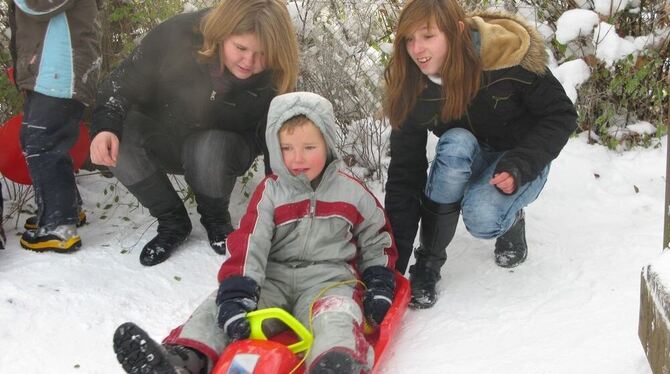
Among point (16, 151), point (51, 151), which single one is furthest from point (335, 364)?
point (16, 151)

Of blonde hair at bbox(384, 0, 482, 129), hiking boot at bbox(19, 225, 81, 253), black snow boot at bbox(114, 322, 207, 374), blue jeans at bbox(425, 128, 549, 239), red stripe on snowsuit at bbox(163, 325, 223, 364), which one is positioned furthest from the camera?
hiking boot at bbox(19, 225, 81, 253)

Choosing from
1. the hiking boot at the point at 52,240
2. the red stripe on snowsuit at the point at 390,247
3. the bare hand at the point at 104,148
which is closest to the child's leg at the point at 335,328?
the red stripe on snowsuit at the point at 390,247

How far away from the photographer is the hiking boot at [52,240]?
2.84 m

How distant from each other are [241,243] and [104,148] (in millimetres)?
784

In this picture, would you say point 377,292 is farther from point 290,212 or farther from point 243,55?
point 243,55

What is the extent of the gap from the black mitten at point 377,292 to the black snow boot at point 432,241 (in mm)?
254

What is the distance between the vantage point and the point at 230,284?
6.74 ft

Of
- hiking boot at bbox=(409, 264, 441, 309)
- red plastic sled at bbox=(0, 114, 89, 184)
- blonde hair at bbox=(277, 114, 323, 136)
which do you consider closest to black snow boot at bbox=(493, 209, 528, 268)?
hiking boot at bbox=(409, 264, 441, 309)

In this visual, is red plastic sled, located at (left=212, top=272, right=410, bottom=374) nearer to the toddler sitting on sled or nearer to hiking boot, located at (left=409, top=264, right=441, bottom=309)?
the toddler sitting on sled

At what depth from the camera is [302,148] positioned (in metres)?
2.24

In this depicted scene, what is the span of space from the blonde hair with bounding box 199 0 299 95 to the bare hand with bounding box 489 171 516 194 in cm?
90

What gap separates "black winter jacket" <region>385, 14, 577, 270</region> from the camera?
7.88 ft

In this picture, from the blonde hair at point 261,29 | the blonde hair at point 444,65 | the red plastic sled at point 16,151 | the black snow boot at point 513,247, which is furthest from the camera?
the red plastic sled at point 16,151

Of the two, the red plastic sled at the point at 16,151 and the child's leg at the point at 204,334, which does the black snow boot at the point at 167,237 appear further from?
the child's leg at the point at 204,334
